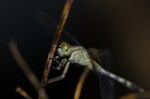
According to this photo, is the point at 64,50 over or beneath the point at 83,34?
over

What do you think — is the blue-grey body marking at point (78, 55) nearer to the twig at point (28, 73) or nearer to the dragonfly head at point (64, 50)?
the dragonfly head at point (64, 50)

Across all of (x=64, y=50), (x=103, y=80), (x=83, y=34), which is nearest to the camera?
(x=64, y=50)

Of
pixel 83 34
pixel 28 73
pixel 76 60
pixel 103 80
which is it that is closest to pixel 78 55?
pixel 76 60

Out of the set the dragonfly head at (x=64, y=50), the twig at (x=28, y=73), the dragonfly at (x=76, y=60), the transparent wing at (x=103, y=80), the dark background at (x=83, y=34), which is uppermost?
the twig at (x=28, y=73)

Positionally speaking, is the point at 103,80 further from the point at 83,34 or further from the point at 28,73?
the point at 83,34

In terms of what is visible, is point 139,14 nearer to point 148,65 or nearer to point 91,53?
point 148,65

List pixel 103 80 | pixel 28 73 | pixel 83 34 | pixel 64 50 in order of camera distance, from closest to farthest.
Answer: pixel 28 73 → pixel 64 50 → pixel 103 80 → pixel 83 34

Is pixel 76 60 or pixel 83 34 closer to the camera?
pixel 76 60

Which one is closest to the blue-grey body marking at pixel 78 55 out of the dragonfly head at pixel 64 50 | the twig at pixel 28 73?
the dragonfly head at pixel 64 50

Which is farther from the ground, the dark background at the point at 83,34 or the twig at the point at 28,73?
the twig at the point at 28,73

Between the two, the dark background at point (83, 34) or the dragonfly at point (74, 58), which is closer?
the dragonfly at point (74, 58)
